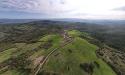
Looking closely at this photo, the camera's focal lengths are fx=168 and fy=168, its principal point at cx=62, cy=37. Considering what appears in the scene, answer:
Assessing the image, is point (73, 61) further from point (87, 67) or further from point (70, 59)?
point (87, 67)

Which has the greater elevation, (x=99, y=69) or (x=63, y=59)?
(x=63, y=59)

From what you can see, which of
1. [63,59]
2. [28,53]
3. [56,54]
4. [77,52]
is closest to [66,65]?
[63,59]

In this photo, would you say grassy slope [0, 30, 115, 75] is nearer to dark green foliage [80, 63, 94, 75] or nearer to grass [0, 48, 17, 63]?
grass [0, 48, 17, 63]

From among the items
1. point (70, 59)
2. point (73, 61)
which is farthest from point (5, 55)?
point (73, 61)

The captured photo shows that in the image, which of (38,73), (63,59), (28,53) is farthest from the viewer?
(28,53)

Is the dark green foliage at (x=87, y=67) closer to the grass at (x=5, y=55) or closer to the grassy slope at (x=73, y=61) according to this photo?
the grassy slope at (x=73, y=61)

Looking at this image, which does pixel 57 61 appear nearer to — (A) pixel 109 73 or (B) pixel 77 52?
(B) pixel 77 52

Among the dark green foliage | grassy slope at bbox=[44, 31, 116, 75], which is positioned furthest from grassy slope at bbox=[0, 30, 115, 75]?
the dark green foliage

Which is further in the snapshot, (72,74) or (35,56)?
(35,56)
